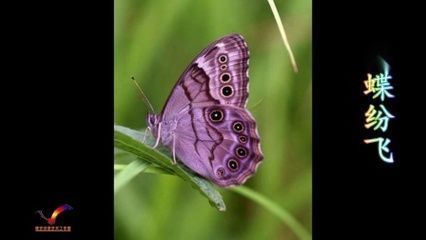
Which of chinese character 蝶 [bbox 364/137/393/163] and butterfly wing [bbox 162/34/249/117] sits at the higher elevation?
butterfly wing [bbox 162/34/249/117]

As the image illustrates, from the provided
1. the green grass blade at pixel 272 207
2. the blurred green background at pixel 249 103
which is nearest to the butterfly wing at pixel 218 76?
the blurred green background at pixel 249 103

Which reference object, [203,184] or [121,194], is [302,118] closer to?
[203,184]

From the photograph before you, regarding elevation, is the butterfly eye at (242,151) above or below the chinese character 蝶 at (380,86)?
below

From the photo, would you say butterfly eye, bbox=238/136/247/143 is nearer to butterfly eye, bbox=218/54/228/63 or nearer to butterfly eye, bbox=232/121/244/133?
butterfly eye, bbox=232/121/244/133
